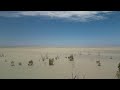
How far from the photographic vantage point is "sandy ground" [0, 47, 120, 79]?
3.37 m

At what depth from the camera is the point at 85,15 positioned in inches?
133

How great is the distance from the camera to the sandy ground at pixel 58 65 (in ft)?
11.1

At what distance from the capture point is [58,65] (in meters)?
3.83

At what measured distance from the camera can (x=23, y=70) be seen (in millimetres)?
3535
